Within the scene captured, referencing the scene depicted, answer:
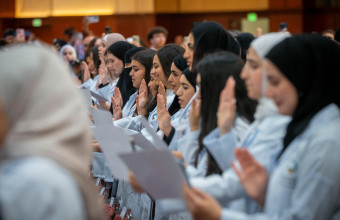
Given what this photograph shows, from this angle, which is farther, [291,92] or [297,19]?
[297,19]

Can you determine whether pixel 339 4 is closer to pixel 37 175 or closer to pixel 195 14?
pixel 195 14

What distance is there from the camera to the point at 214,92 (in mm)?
3006

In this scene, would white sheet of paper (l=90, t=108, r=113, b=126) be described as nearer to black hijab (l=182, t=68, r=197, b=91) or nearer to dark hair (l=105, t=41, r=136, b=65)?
black hijab (l=182, t=68, r=197, b=91)

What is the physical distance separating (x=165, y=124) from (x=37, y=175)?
229 cm

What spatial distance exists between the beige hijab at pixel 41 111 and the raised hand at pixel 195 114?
1.37 m

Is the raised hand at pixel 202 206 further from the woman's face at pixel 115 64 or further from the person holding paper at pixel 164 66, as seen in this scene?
the woman's face at pixel 115 64

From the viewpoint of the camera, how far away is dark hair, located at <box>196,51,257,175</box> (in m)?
2.99

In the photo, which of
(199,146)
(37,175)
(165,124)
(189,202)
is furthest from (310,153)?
(165,124)

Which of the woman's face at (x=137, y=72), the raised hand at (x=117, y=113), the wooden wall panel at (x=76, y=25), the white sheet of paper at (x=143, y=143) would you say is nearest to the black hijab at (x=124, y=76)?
the woman's face at (x=137, y=72)

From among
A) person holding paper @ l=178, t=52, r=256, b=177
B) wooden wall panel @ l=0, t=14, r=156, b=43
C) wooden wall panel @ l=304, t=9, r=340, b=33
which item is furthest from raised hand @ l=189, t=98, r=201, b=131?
wooden wall panel @ l=304, t=9, r=340, b=33

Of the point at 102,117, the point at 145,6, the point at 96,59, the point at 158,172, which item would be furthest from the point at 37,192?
the point at 145,6

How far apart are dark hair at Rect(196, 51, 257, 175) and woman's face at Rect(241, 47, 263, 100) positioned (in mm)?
405

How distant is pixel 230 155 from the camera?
271 centimetres

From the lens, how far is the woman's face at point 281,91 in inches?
94.0
